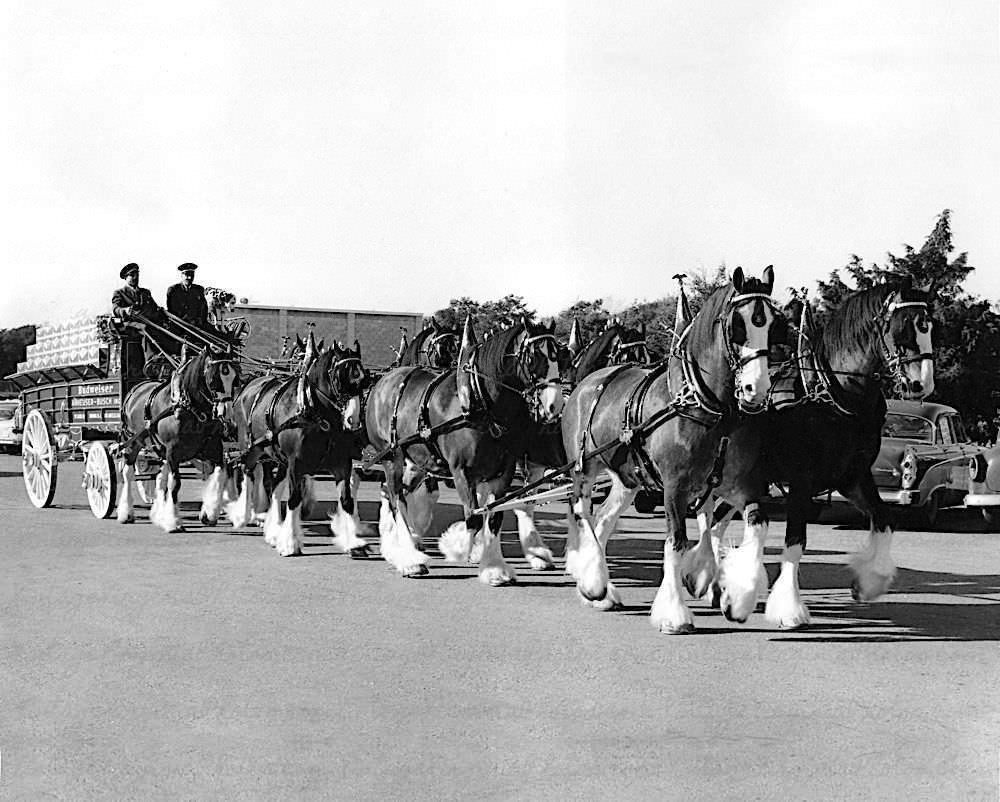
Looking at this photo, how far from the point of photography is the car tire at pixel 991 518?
49.5 feet

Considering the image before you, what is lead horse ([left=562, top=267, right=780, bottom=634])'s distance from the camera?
7414 mm

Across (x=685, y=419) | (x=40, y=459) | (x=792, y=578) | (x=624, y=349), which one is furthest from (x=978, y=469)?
(x=40, y=459)

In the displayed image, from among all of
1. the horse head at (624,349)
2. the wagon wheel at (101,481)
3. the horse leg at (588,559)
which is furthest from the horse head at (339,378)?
the wagon wheel at (101,481)

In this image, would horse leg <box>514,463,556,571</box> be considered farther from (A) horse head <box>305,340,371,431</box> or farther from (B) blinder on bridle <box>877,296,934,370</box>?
(B) blinder on bridle <box>877,296,934,370</box>

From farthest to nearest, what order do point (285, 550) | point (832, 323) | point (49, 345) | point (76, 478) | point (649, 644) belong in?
point (76, 478), point (49, 345), point (285, 550), point (832, 323), point (649, 644)

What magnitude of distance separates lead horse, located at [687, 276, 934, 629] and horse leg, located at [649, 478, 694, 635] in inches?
21.3

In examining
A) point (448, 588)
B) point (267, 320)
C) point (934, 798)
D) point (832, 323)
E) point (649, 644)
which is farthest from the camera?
point (267, 320)

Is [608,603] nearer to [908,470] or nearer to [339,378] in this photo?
[339,378]

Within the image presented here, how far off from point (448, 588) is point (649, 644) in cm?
277

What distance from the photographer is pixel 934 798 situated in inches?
174

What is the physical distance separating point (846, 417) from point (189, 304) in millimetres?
11359

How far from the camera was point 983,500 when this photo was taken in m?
14.0

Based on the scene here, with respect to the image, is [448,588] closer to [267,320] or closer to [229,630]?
[229,630]

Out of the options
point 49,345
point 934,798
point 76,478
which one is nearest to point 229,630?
point 934,798
